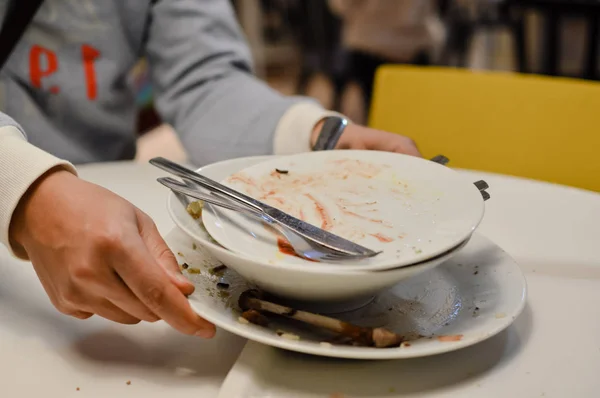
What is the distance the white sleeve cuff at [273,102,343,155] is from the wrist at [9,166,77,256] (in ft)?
1.33

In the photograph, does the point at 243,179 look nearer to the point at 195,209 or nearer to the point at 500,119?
the point at 195,209

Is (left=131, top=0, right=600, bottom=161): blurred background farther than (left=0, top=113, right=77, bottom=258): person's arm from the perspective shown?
Yes

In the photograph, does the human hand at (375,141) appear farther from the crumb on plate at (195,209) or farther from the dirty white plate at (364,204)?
the crumb on plate at (195,209)

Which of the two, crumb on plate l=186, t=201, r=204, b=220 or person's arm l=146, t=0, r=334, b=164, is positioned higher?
crumb on plate l=186, t=201, r=204, b=220

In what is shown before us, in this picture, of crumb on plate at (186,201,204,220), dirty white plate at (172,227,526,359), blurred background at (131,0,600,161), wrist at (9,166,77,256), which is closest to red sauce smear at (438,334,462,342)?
dirty white plate at (172,227,526,359)

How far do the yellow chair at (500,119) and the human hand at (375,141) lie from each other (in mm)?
417

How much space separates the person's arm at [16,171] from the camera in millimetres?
561

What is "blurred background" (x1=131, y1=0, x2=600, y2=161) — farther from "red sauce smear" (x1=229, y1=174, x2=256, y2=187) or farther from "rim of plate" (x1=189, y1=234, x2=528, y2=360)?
"rim of plate" (x1=189, y1=234, x2=528, y2=360)

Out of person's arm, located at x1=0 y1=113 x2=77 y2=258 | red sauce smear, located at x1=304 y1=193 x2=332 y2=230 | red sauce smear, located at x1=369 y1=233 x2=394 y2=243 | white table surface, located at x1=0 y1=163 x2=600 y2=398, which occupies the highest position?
person's arm, located at x1=0 y1=113 x2=77 y2=258

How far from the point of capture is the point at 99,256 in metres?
0.51

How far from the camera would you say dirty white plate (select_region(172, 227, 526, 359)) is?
49 centimetres

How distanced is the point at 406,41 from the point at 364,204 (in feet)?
7.31

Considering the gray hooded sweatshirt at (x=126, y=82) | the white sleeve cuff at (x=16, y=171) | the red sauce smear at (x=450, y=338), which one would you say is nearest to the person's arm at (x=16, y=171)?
the white sleeve cuff at (x=16, y=171)

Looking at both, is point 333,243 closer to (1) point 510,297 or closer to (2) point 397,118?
(1) point 510,297
